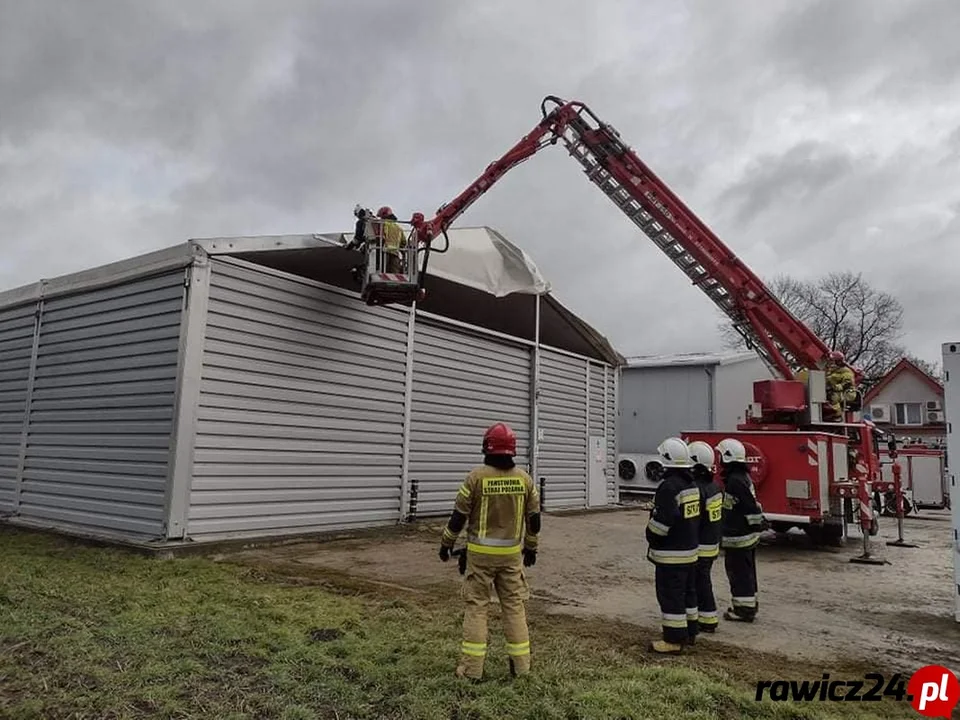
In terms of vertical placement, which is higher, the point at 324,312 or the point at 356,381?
the point at 324,312

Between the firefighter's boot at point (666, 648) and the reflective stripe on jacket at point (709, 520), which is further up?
the reflective stripe on jacket at point (709, 520)

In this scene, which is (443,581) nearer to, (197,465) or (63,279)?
(197,465)

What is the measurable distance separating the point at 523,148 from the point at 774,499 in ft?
22.9

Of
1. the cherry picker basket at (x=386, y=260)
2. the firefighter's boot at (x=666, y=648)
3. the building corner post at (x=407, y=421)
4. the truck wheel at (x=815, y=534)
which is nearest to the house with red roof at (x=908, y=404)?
the truck wheel at (x=815, y=534)

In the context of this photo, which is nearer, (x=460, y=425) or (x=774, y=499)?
(x=774, y=499)

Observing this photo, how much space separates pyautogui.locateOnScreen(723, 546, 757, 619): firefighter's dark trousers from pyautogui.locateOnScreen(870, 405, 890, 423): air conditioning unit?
106 ft

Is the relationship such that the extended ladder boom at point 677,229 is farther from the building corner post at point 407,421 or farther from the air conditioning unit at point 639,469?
the air conditioning unit at point 639,469

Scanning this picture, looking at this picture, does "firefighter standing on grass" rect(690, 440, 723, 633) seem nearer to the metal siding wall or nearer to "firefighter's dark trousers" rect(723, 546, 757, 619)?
"firefighter's dark trousers" rect(723, 546, 757, 619)

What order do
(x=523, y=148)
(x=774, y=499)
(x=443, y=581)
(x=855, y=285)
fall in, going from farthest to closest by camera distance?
(x=855, y=285) < (x=523, y=148) < (x=774, y=499) < (x=443, y=581)

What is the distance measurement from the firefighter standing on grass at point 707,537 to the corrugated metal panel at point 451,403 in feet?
21.2

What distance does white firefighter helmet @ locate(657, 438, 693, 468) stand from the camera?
5.46m

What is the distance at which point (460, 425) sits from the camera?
41.8ft

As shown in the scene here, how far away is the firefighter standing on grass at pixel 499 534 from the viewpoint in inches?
172

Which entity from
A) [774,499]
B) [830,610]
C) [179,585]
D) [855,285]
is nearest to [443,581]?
[179,585]
